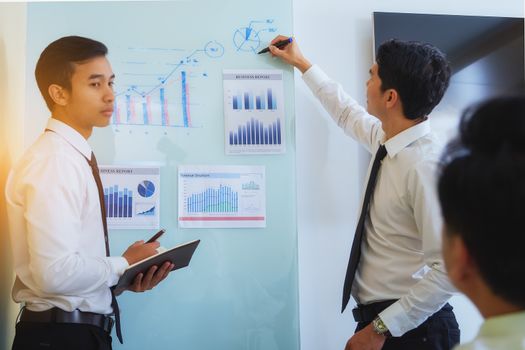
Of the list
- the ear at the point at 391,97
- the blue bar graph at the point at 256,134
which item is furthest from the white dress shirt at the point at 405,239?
the blue bar graph at the point at 256,134

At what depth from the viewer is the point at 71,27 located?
1.90 meters

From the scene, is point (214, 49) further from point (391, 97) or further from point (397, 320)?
point (397, 320)

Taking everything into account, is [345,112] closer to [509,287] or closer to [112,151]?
[112,151]

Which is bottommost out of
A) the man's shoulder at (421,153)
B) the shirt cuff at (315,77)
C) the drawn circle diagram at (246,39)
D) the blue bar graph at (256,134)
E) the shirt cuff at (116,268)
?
the shirt cuff at (116,268)

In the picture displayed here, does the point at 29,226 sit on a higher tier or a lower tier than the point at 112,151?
lower

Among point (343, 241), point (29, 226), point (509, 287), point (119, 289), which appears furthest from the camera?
point (343, 241)

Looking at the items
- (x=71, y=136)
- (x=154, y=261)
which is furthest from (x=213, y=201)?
(x=71, y=136)

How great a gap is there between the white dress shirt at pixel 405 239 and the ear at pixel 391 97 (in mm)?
112

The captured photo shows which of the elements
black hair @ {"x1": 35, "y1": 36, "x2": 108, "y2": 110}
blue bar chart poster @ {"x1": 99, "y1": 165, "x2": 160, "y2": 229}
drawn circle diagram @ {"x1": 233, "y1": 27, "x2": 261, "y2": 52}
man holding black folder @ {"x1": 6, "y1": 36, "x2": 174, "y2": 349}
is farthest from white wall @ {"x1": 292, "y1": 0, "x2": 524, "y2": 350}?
black hair @ {"x1": 35, "y1": 36, "x2": 108, "y2": 110}

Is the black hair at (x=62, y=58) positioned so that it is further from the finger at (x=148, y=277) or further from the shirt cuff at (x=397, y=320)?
the shirt cuff at (x=397, y=320)

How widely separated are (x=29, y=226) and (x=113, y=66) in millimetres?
800

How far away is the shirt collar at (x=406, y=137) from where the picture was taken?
1.67 metres

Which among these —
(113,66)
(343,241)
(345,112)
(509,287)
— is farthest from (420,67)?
(113,66)

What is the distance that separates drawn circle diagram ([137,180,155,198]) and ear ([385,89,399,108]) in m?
0.94
